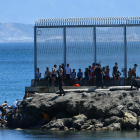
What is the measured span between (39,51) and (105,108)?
28.1 ft

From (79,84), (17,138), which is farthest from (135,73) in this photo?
(17,138)

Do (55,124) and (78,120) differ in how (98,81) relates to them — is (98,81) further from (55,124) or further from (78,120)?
(55,124)

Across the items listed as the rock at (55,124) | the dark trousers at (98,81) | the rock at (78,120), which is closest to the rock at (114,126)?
the rock at (78,120)

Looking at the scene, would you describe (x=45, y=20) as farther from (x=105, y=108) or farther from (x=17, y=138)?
(x=17, y=138)

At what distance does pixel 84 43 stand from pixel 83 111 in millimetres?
7257

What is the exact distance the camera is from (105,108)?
90.9 ft

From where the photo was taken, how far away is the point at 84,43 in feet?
109

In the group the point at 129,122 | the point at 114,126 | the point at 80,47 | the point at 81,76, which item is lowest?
the point at 114,126

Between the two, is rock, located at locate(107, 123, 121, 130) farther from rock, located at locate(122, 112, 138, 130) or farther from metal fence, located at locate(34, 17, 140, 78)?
metal fence, located at locate(34, 17, 140, 78)

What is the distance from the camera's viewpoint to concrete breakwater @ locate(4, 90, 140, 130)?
27.0 meters

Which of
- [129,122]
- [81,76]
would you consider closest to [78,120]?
[129,122]

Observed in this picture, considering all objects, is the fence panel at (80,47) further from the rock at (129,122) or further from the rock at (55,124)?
the rock at (129,122)

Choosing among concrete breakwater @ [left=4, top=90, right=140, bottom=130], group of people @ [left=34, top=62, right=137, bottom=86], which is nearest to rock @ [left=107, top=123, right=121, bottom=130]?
concrete breakwater @ [left=4, top=90, right=140, bottom=130]

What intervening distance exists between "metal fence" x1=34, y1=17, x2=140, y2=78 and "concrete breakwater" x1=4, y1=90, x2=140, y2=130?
4791 millimetres
